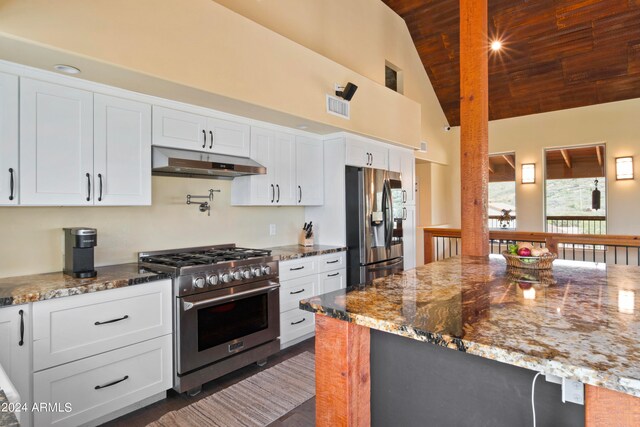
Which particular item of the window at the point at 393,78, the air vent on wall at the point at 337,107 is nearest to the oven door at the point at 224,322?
the air vent on wall at the point at 337,107

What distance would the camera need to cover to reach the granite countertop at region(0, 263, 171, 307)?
1.90 m

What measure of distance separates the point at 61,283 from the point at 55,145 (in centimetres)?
85

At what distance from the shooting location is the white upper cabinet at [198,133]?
8.98 ft

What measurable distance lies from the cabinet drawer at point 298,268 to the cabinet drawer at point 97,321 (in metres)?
1.08

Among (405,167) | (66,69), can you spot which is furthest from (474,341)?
(405,167)

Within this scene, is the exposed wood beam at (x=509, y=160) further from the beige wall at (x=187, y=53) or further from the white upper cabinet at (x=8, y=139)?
the white upper cabinet at (x=8, y=139)

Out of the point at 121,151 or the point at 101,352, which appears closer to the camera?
the point at 101,352

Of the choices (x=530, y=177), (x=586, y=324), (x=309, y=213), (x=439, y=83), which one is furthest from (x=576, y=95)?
(x=586, y=324)

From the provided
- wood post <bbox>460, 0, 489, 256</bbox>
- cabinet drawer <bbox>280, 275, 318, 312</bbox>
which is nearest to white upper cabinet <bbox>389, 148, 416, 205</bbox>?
wood post <bbox>460, 0, 489, 256</bbox>

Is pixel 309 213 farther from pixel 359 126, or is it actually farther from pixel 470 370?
pixel 470 370

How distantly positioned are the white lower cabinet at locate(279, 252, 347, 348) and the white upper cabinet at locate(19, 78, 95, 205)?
1705 mm

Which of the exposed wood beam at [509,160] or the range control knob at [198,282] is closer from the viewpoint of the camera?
the range control knob at [198,282]

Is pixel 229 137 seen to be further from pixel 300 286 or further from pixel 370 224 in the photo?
pixel 370 224

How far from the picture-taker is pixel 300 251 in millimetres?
3633
